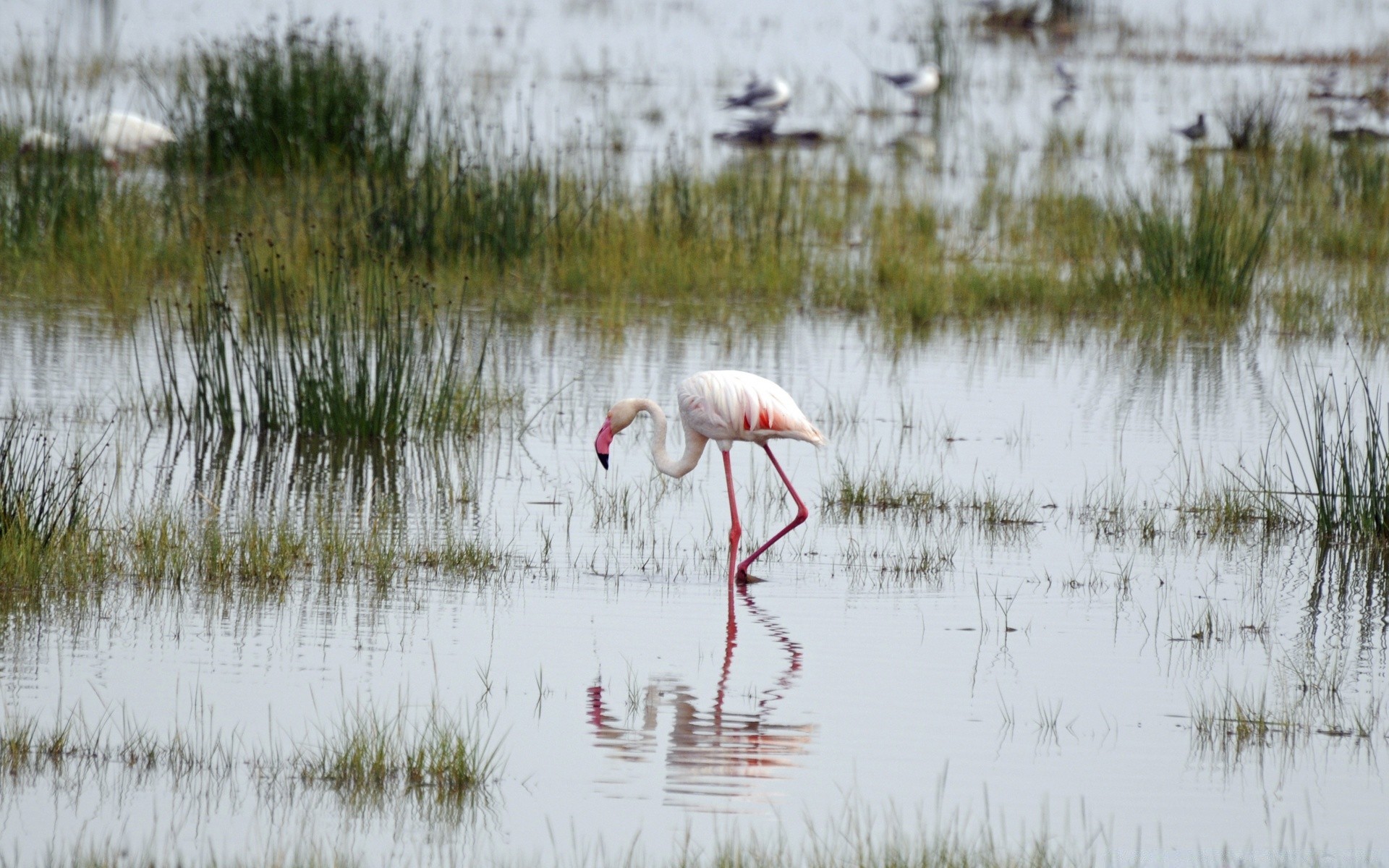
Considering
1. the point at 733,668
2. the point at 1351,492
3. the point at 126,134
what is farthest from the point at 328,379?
the point at 126,134

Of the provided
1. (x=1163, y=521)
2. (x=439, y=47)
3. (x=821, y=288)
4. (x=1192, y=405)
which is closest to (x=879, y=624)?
(x=1163, y=521)

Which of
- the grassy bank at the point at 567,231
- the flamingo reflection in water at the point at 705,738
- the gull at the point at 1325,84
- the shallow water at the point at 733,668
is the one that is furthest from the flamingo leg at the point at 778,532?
the gull at the point at 1325,84

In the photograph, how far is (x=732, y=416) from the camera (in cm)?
788

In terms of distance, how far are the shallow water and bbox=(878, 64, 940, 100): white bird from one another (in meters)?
15.6

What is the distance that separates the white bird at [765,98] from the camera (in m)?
23.2

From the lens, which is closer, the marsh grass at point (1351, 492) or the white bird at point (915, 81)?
the marsh grass at point (1351, 492)

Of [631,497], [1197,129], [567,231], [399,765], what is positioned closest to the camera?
[399,765]

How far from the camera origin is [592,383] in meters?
11.3

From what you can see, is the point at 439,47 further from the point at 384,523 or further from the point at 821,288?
the point at 384,523

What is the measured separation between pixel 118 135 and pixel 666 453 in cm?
942

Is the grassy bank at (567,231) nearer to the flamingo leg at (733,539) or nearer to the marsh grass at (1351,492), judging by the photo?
the flamingo leg at (733,539)

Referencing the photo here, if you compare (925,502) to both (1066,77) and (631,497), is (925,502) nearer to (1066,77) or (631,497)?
(631,497)

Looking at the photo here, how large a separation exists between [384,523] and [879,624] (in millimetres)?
2291

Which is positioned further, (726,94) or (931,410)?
(726,94)
